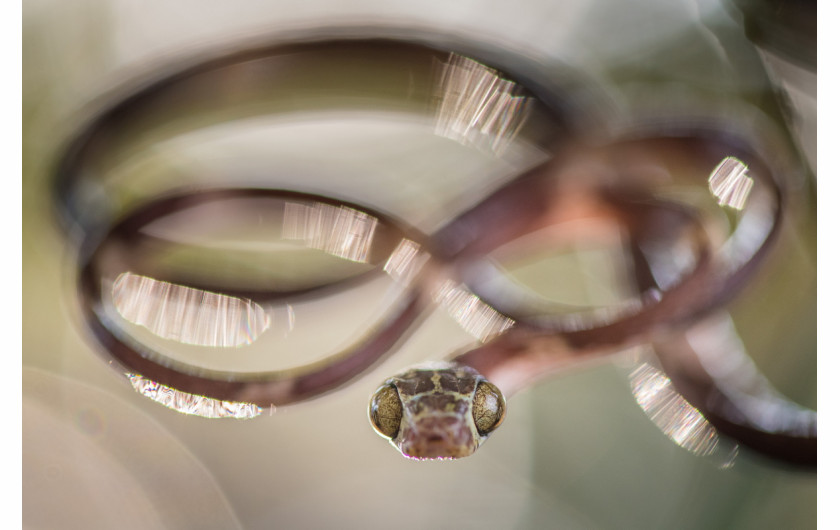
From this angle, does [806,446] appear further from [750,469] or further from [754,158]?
[750,469]

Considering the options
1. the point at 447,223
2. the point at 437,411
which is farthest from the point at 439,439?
the point at 447,223

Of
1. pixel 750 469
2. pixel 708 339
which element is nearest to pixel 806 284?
pixel 708 339

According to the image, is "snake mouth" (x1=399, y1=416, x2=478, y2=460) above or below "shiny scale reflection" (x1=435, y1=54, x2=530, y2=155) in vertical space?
below

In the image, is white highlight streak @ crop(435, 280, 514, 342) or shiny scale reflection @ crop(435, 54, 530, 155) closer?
shiny scale reflection @ crop(435, 54, 530, 155)

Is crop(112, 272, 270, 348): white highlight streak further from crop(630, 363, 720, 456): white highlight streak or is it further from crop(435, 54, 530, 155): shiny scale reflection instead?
crop(630, 363, 720, 456): white highlight streak

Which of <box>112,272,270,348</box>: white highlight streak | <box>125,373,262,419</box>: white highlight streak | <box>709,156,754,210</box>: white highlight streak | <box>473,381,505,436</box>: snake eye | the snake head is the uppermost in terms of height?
<box>112,272,270,348</box>: white highlight streak

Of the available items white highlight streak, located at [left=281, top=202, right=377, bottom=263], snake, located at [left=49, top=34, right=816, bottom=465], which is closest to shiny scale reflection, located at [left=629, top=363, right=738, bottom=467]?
snake, located at [left=49, top=34, right=816, bottom=465]

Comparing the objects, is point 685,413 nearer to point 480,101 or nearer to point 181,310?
point 480,101
